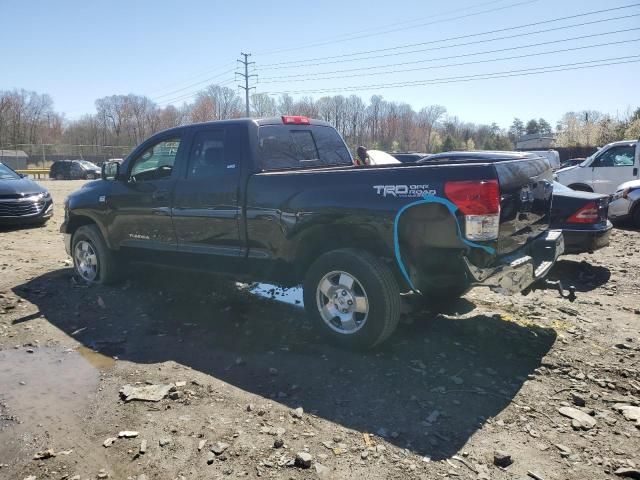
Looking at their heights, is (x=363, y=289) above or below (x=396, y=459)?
above

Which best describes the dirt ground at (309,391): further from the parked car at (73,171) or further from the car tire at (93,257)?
the parked car at (73,171)

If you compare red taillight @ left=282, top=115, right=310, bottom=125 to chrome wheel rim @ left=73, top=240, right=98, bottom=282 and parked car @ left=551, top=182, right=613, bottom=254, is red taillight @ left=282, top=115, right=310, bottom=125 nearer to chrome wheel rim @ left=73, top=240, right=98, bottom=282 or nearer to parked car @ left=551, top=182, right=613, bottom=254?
chrome wheel rim @ left=73, top=240, right=98, bottom=282

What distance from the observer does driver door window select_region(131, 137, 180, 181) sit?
577cm

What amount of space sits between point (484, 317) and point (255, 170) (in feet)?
9.07

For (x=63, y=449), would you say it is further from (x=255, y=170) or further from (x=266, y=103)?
(x=266, y=103)

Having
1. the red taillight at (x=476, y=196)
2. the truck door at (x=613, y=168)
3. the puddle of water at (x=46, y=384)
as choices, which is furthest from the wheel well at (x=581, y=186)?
the puddle of water at (x=46, y=384)

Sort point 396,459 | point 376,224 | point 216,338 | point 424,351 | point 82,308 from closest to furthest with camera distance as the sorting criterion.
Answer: point 396,459, point 376,224, point 424,351, point 216,338, point 82,308

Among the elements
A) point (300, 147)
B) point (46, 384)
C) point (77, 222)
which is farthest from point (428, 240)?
point (77, 222)

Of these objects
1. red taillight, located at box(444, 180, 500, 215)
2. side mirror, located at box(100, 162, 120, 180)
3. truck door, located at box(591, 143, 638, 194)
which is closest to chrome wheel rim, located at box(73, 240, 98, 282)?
side mirror, located at box(100, 162, 120, 180)

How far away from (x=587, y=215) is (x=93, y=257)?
6.62m

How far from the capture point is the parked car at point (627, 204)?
1109 cm

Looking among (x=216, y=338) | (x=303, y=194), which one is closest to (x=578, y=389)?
(x=303, y=194)

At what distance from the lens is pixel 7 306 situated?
5848 millimetres

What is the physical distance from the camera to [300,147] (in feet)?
18.3
